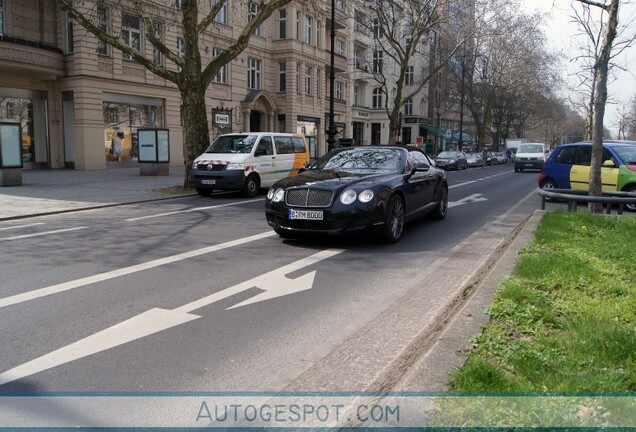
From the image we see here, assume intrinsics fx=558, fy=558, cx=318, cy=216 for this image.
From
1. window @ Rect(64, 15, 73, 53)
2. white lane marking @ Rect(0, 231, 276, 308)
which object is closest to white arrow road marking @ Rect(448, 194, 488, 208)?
white lane marking @ Rect(0, 231, 276, 308)

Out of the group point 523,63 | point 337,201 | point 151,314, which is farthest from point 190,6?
point 523,63

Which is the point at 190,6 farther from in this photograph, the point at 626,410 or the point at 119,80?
the point at 626,410

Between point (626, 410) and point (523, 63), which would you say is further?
point (523, 63)

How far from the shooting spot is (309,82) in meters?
41.8

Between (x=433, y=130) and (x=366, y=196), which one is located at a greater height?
(x=433, y=130)

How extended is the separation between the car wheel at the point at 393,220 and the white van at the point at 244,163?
7384mm

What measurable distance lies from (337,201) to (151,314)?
3.49m

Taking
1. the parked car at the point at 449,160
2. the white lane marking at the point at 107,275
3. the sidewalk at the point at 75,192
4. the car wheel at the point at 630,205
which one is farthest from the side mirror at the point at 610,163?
→ the parked car at the point at 449,160

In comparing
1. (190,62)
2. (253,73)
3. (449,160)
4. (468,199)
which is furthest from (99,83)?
(449,160)

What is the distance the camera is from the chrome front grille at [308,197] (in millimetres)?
7884

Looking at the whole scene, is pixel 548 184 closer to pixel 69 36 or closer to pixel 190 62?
pixel 190 62

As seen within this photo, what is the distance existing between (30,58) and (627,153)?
74.2 ft

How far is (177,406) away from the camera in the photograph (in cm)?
332

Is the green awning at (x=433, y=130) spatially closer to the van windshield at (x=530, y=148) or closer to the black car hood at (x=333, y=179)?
the van windshield at (x=530, y=148)
